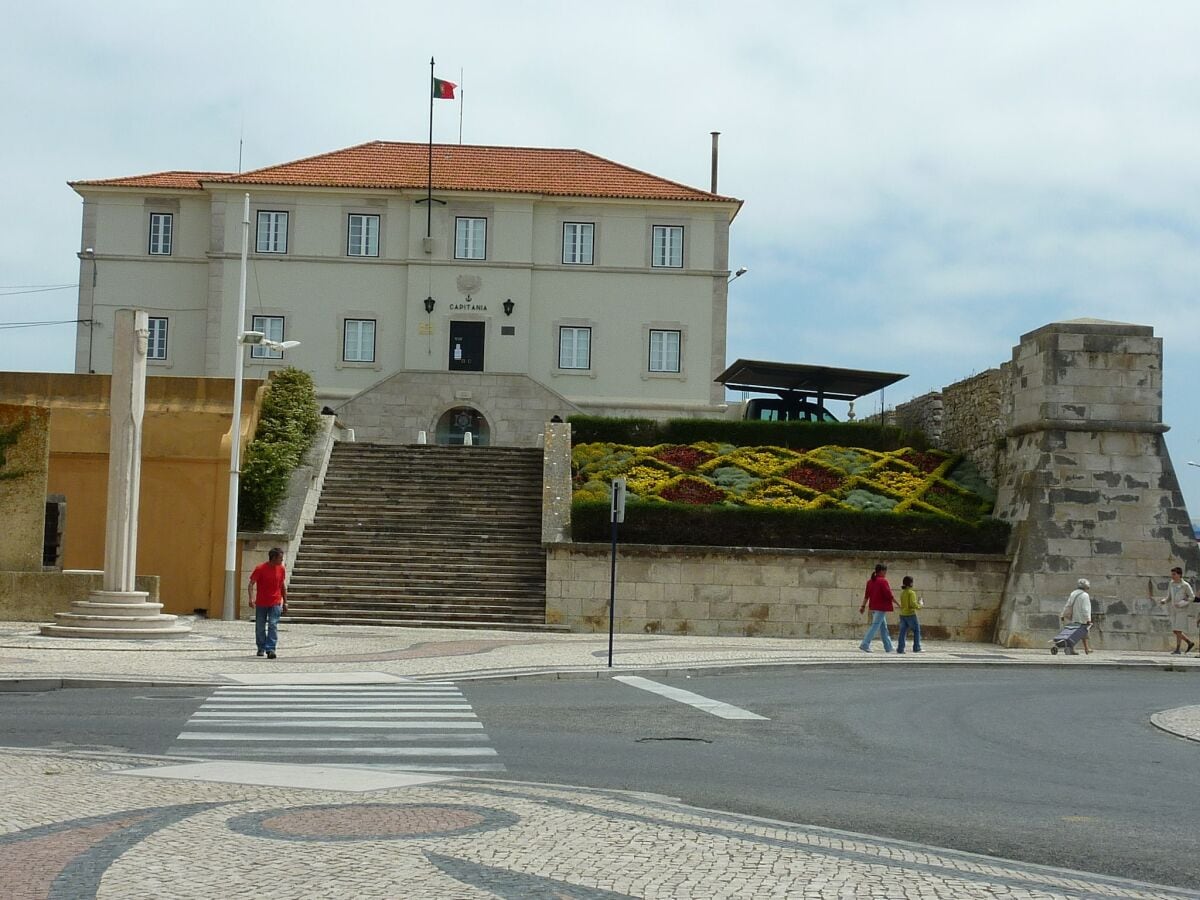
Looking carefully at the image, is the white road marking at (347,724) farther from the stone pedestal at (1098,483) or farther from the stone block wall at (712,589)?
the stone pedestal at (1098,483)

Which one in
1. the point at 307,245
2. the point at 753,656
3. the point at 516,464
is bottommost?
the point at 753,656

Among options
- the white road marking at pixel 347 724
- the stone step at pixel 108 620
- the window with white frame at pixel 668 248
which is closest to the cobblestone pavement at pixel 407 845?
the white road marking at pixel 347 724

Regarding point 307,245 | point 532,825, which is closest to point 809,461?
point 307,245

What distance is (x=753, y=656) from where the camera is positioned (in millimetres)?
21641

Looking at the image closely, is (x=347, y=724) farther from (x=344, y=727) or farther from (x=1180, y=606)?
(x=1180, y=606)

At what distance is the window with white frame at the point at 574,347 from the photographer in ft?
162

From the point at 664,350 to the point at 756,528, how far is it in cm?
2141

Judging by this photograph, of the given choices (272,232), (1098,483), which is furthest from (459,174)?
(1098,483)

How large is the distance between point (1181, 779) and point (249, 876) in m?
7.57

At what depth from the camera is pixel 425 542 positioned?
99.9 ft

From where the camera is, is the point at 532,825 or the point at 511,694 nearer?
the point at 532,825

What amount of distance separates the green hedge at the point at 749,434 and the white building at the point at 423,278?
11483 millimetres

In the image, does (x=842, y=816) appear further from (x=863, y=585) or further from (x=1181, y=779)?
(x=863, y=585)

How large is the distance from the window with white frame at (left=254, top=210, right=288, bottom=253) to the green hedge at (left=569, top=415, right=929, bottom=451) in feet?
56.8
